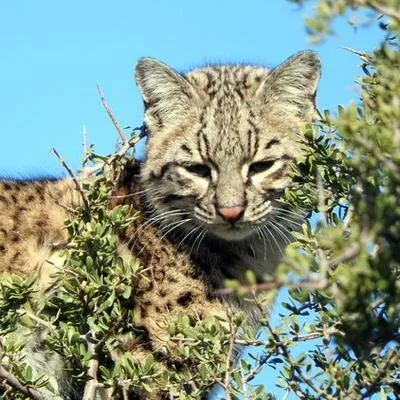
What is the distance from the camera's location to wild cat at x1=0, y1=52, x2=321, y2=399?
5.80 meters

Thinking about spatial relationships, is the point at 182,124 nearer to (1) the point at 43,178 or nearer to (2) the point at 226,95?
(2) the point at 226,95

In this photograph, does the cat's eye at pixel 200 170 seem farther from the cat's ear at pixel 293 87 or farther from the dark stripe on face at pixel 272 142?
the cat's ear at pixel 293 87

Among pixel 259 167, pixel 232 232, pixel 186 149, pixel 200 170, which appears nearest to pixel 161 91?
pixel 186 149

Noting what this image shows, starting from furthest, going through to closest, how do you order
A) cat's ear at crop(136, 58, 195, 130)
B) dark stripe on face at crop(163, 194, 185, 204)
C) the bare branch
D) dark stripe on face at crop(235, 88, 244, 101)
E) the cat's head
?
cat's ear at crop(136, 58, 195, 130) → dark stripe on face at crop(235, 88, 244, 101) → dark stripe on face at crop(163, 194, 185, 204) → the cat's head → the bare branch

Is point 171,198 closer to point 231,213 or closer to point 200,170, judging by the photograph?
point 200,170

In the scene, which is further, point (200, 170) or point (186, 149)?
point (186, 149)

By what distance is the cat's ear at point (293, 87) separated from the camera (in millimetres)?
6219

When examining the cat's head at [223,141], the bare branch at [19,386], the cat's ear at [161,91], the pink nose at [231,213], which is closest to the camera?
the bare branch at [19,386]

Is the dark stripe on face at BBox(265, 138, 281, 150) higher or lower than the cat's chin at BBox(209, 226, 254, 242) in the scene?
higher

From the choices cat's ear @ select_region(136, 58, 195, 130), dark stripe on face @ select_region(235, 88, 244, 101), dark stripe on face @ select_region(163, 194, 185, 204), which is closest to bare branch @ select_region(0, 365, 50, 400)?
dark stripe on face @ select_region(163, 194, 185, 204)

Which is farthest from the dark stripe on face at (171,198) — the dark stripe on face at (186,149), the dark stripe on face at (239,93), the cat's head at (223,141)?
the dark stripe on face at (239,93)

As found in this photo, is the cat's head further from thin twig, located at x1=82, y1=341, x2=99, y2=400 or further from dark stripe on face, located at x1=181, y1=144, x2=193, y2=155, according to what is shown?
thin twig, located at x1=82, y1=341, x2=99, y2=400

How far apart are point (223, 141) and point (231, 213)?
0.55m

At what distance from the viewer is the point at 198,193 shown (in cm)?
594
